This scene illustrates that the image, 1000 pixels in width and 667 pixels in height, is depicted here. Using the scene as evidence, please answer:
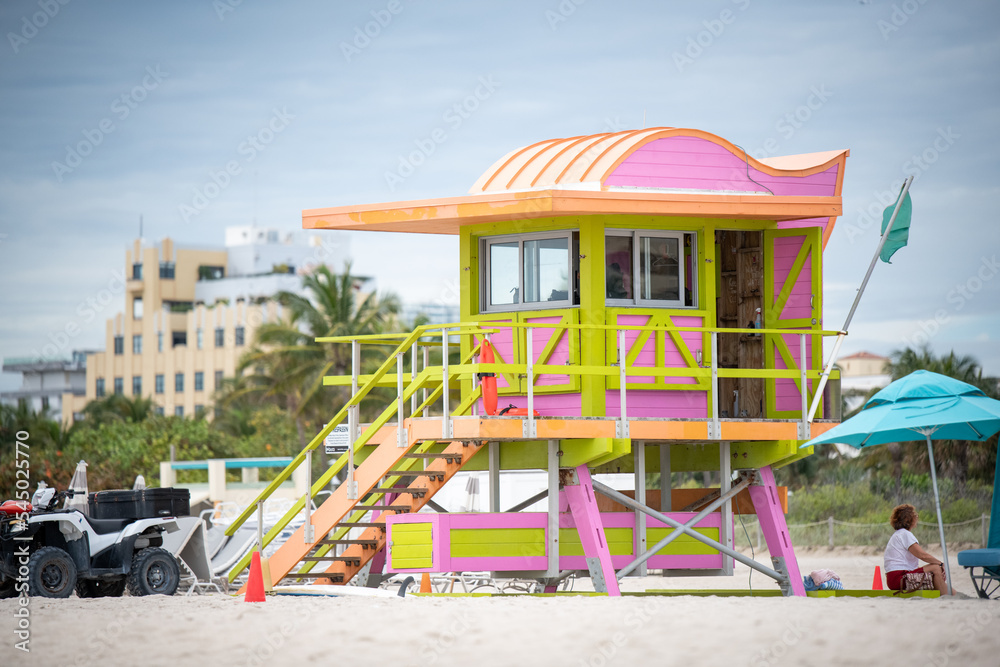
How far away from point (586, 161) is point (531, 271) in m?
1.55

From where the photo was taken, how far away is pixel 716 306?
57.3 ft

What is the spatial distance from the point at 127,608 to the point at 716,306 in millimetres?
8336

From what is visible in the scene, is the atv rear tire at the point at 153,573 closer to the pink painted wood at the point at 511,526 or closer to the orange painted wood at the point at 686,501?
the pink painted wood at the point at 511,526

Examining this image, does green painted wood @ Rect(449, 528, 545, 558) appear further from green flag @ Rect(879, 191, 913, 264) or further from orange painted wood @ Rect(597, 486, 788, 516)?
green flag @ Rect(879, 191, 913, 264)

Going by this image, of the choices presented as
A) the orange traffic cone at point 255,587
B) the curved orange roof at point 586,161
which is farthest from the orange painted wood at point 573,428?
the orange traffic cone at point 255,587

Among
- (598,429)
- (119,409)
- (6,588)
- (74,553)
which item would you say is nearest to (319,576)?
(74,553)

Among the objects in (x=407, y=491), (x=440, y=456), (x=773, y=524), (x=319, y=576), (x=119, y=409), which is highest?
(x=119, y=409)

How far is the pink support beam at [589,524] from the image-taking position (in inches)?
601

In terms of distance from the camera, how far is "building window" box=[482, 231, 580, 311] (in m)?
16.3

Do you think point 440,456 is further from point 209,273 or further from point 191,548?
point 209,273

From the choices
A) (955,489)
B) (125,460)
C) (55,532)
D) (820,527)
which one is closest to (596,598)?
(55,532)

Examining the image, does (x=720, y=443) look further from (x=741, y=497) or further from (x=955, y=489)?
(x=955, y=489)

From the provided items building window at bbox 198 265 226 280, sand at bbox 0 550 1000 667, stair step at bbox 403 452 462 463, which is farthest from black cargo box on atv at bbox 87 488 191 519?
building window at bbox 198 265 226 280

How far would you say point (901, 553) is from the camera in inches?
612
